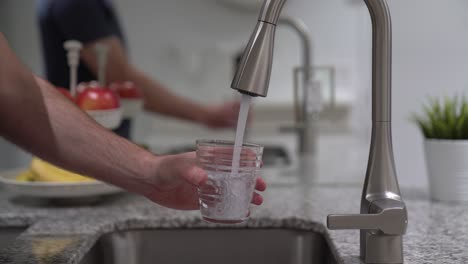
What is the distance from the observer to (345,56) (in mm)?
2986

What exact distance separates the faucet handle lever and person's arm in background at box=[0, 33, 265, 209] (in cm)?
12

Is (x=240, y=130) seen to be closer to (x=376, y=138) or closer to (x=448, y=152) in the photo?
(x=376, y=138)

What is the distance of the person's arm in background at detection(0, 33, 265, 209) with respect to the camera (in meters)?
0.69

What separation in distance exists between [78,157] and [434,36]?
0.98 m

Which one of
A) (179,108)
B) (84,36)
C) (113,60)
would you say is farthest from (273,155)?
(84,36)

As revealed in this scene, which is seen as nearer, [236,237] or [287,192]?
[236,237]

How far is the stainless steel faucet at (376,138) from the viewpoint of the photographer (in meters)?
0.61

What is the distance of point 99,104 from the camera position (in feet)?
3.59

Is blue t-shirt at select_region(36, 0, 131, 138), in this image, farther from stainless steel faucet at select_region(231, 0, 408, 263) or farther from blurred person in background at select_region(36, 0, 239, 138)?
stainless steel faucet at select_region(231, 0, 408, 263)

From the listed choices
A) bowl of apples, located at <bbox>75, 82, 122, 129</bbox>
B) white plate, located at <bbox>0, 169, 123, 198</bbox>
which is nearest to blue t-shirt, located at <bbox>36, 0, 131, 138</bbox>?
bowl of apples, located at <bbox>75, 82, 122, 129</bbox>

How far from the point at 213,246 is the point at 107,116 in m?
0.36

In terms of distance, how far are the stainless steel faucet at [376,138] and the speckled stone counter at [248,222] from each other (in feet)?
0.18

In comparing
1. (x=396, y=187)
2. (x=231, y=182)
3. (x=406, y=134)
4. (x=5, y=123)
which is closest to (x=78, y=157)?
(x=5, y=123)

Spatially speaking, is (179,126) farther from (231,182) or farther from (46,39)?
(231,182)
